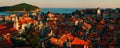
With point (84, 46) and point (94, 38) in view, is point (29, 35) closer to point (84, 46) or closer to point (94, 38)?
point (84, 46)

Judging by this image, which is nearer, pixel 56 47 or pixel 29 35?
pixel 29 35

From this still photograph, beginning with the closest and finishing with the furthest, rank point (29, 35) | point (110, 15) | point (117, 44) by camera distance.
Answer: point (29, 35), point (117, 44), point (110, 15)

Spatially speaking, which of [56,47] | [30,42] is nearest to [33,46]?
[30,42]

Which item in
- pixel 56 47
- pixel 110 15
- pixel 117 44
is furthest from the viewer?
pixel 110 15

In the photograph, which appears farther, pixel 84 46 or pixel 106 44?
pixel 106 44

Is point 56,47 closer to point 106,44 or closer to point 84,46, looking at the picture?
point 84,46

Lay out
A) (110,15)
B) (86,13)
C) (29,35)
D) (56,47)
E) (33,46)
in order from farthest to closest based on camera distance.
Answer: (86,13)
(110,15)
(56,47)
(29,35)
(33,46)

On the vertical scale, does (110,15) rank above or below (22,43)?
below

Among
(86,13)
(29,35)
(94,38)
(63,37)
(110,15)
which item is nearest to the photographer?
(29,35)

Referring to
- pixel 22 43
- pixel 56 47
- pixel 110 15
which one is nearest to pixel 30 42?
pixel 22 43
